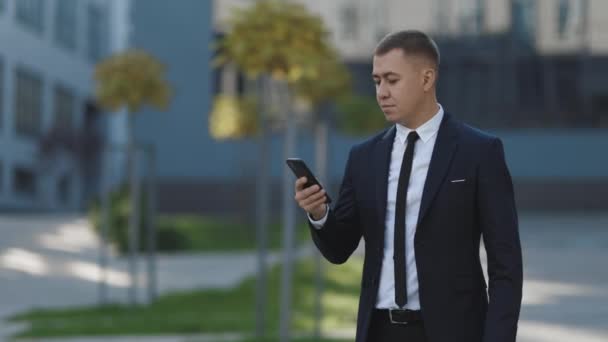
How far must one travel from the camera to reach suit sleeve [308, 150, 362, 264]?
148 inches

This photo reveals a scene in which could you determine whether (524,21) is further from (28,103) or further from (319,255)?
(319,255)

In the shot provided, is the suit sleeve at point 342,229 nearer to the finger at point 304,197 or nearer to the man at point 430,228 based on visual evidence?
the man at point 430,228

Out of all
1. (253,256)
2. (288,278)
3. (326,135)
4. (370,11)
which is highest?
(370,11)

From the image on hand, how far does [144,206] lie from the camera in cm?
2950

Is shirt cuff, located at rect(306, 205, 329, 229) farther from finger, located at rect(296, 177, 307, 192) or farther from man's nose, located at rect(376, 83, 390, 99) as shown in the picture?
man's nose, located at rect(376, 83, 390, 99)

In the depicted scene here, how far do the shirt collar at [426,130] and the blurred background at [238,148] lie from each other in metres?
7.54

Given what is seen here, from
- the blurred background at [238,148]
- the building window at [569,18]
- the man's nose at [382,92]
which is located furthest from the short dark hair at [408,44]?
the building window at [569,18]

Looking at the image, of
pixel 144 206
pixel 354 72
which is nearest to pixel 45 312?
pixel 144 206

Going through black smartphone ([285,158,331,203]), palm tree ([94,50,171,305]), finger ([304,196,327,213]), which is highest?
palm tree ([94,50,171,305])

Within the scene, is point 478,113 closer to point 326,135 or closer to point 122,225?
point 122,225

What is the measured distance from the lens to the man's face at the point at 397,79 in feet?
11.8

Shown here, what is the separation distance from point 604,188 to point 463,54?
6989 millimetres

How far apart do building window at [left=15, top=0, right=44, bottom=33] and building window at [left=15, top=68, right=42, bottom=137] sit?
222 cm

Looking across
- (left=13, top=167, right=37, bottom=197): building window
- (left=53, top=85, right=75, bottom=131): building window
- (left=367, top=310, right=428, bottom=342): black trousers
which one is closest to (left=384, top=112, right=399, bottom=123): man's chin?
(left=367, top=310, right=428, bottom=342): black trousers
